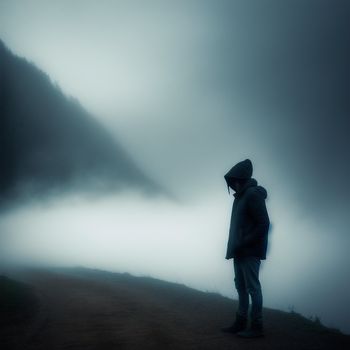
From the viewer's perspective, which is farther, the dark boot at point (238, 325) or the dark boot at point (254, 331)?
the dark boot at point (238, 325)

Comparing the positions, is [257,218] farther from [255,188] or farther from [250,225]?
[255,188]

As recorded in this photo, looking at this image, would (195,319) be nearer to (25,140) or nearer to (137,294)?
(137,294)

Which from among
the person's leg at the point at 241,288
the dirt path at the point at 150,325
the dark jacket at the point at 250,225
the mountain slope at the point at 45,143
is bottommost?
the dirt path at the point at 150,325

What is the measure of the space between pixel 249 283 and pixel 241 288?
1.12 feet

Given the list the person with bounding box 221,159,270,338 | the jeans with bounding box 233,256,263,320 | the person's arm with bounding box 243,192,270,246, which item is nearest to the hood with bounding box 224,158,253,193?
the person with bounding box 221,159,270,338

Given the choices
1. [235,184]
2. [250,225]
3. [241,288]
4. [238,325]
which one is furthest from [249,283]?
Answer: [235,184]

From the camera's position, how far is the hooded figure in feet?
23.1

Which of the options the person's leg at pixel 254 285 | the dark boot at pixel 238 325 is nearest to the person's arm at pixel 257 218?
the person's leg at pixel 254 285

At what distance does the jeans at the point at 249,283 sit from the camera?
22.3ft

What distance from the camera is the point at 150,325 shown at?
7.53m

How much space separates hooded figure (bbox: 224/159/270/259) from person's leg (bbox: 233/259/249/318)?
6.9 inches

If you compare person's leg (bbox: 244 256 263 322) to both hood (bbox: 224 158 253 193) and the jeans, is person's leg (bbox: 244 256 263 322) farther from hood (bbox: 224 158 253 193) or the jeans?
hood (bbox: 224 158 253 193)

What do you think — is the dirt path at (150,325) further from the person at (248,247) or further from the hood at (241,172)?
the hood at (241,172)

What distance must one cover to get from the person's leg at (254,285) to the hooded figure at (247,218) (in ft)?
0.43
